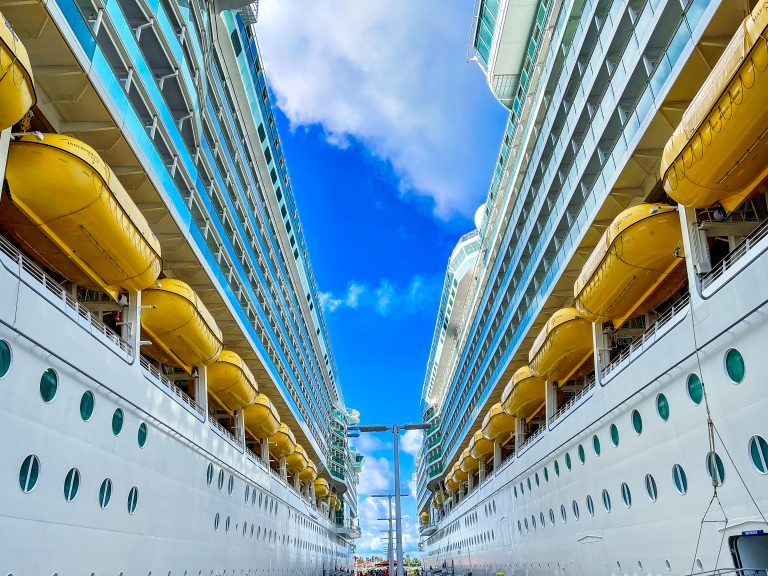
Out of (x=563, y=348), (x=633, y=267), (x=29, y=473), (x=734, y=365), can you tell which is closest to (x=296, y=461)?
(x=563, y=348)

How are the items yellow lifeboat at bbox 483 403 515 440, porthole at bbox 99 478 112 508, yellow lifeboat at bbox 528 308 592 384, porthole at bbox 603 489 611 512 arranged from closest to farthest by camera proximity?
porthole at bbox 99 478 112 508
porthole at bbox 603 489 611 512
yellow lifeboat at bbox 528 308 592 384
yellow lifeboat at bbox 483 403 515 440

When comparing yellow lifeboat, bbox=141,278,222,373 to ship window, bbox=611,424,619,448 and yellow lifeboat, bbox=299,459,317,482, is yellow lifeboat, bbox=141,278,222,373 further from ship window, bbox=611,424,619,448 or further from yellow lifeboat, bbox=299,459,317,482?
yellow lifeboat, bbox=299,459,317,482

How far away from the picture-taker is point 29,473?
9828 millimetres

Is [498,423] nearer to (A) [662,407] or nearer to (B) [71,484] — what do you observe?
(A) [662,407]

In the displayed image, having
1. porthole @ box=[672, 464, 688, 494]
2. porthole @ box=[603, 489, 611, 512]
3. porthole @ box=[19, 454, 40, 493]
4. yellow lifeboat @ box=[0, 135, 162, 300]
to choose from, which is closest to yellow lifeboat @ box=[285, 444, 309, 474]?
porthole @ box=[603, 489, 611, 512]

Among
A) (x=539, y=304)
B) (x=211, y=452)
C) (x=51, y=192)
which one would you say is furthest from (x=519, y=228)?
(x=51, y=192)

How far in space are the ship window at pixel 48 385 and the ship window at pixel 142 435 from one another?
3.68 meters

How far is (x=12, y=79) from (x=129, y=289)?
679cm

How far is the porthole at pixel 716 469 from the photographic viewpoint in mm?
10641

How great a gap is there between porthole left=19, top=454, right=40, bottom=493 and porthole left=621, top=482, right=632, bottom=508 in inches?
496

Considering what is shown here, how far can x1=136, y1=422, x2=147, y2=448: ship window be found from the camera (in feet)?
46.9

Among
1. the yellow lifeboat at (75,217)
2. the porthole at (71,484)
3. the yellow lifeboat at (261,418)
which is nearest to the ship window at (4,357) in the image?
the porthole at (71,484)

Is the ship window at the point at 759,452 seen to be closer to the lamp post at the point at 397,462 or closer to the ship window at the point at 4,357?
the ship window at the point at 4,357

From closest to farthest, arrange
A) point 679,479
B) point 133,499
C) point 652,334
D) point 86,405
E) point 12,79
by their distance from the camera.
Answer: point 12,79, point 86,405, point 679,479, point 133,499, point 652,334
